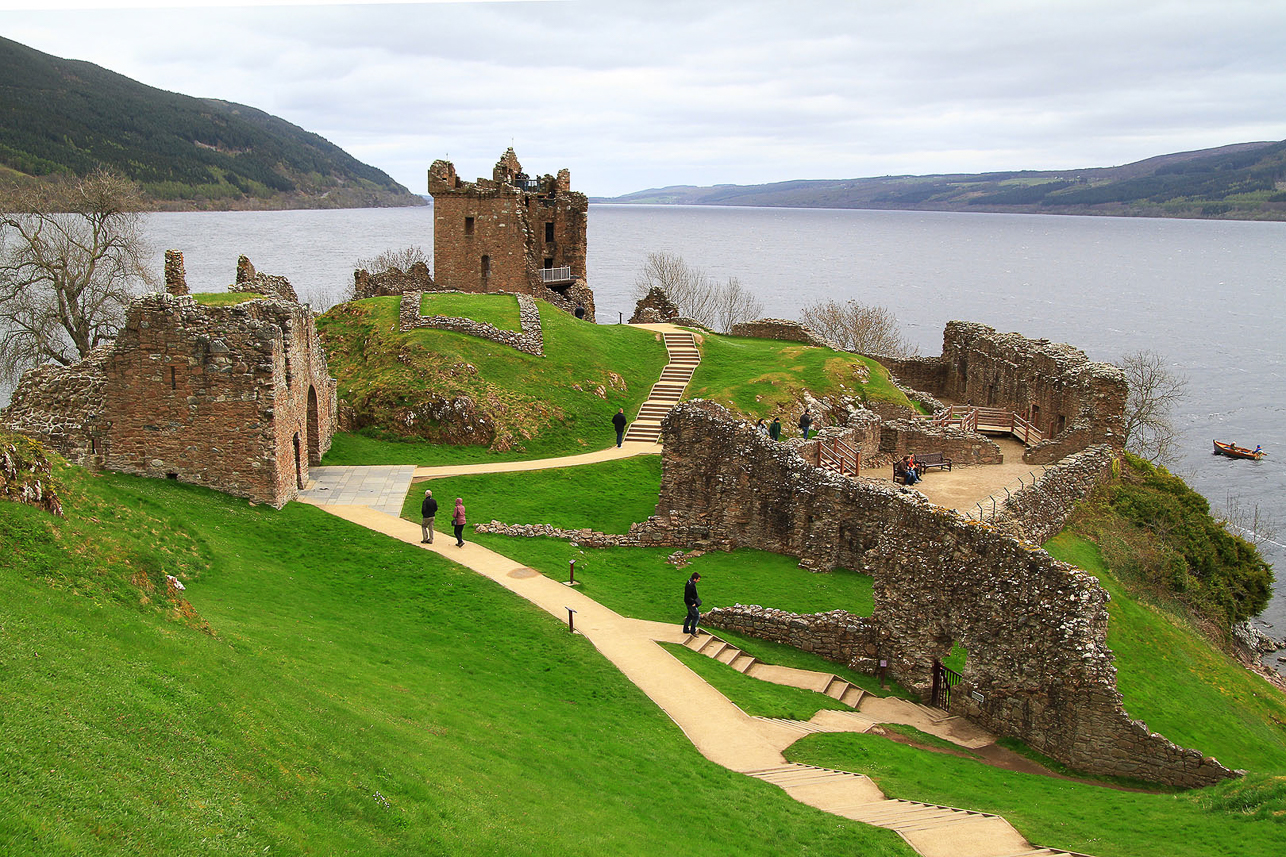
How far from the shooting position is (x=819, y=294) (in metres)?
162

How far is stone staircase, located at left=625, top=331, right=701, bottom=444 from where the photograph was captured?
137 feet

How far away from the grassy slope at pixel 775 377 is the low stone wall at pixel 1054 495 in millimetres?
11383

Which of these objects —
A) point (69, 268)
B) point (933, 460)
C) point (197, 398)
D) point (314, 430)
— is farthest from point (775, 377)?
point (69, 268)

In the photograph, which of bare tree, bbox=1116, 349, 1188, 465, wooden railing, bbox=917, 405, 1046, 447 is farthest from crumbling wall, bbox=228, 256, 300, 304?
bare tree, bbox=1116, 349, 1188, 465

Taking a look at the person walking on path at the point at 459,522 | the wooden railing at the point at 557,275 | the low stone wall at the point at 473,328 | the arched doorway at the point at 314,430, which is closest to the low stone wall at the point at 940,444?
the low stone wall at the point at 473,328

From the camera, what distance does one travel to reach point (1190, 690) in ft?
76.2

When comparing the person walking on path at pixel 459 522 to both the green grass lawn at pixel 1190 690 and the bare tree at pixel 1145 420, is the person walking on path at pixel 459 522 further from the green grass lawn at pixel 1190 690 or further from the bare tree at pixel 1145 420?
the bare tree at pixel 1145 420

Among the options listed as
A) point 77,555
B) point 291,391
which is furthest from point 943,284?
point 77,555

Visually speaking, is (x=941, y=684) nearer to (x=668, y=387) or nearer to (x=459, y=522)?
(x=459, y=522)

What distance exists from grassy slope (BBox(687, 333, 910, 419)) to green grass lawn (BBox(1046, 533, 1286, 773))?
17.0 metres

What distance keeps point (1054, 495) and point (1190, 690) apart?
9.79 m

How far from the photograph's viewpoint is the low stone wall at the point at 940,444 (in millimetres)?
39375

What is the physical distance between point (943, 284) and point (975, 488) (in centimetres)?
16811

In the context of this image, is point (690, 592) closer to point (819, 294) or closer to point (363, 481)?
point (363, 481)
